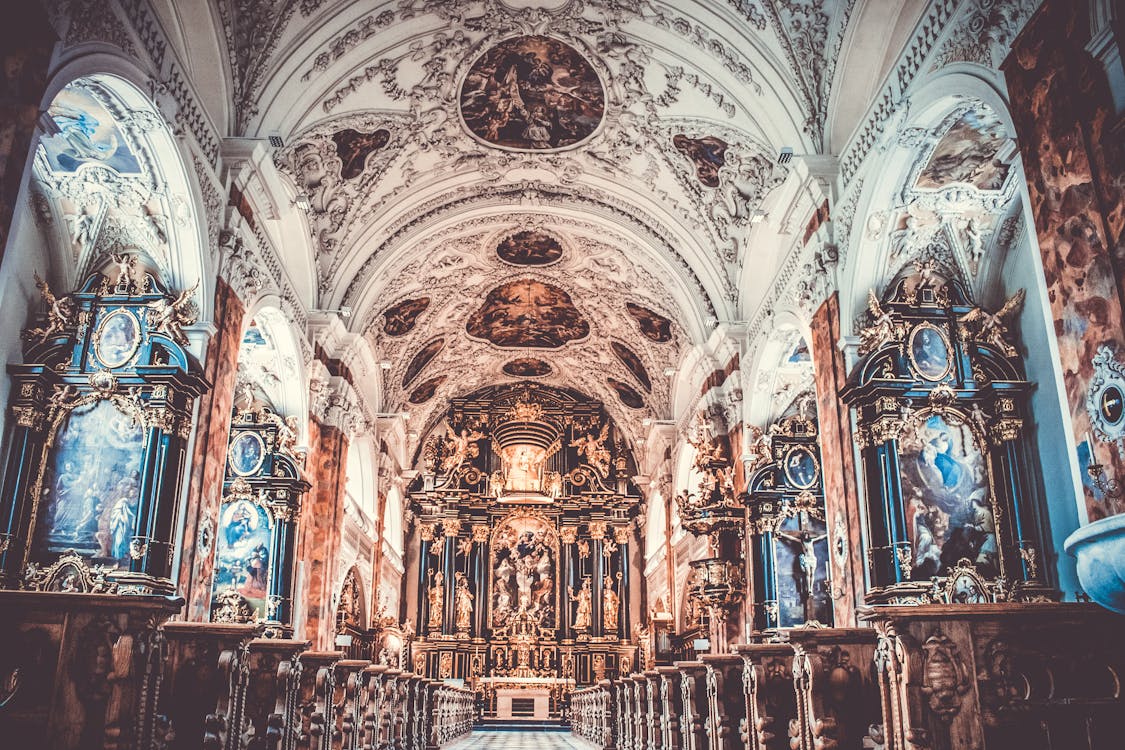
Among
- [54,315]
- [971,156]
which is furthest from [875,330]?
[54,315]

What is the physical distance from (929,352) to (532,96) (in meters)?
6.98

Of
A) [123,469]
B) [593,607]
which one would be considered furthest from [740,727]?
[593,607]

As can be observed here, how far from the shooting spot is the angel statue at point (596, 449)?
1025 inches

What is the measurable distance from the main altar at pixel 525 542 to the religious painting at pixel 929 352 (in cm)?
1635

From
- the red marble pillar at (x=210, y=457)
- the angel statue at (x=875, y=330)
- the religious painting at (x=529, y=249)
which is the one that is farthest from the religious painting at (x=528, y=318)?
the angel statue at (x=875, y=330)

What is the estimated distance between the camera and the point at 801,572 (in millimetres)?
13062

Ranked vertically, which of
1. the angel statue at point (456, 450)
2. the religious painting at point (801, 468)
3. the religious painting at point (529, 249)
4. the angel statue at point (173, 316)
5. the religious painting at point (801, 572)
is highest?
the religious painting at point (529, 249)

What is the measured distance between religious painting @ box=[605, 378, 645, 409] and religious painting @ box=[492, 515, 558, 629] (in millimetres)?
4625

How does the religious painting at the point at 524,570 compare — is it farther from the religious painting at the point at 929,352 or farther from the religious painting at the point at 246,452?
the religious painting at the point at 929,352

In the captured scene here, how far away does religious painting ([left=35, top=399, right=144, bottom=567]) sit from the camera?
8461 millimetres

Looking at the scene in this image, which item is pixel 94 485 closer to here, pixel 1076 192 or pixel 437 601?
pixel 1076 192

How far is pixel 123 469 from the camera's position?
870cm

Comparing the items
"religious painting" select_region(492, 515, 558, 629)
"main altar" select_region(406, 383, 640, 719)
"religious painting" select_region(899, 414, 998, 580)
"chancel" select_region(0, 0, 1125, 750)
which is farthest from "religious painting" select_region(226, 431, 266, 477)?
"religious painting" select_region(492, 515, 558, 629)

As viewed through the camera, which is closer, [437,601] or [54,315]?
[54,315]
